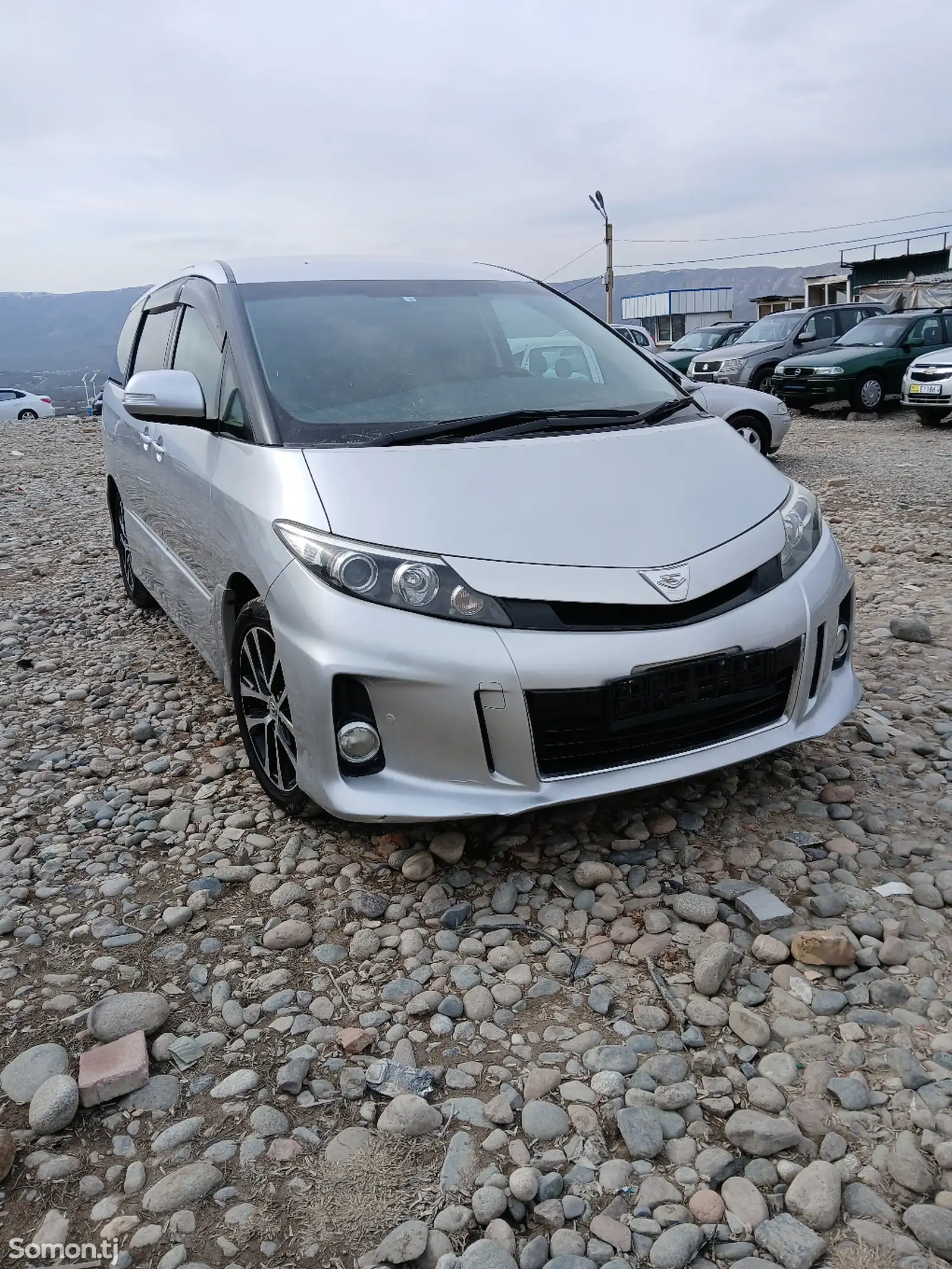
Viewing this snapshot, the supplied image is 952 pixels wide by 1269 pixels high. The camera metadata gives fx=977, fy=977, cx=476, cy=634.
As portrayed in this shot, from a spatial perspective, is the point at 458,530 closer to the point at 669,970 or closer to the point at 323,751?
the point at 323,751

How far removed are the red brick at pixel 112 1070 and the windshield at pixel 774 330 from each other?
1674cm

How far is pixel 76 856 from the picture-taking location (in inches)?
120

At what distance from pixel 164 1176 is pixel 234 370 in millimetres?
2427

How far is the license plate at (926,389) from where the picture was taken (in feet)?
41.5

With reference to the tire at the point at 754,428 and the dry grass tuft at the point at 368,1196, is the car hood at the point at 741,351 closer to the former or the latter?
the tire at the point at 754,428

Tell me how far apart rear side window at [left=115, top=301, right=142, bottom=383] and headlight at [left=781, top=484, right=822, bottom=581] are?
11.7 feet

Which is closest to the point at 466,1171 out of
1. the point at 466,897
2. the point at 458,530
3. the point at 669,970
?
the point at 669,970

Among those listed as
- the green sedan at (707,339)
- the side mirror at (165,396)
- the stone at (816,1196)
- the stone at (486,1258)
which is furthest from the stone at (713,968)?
the green sedan at (707,339)

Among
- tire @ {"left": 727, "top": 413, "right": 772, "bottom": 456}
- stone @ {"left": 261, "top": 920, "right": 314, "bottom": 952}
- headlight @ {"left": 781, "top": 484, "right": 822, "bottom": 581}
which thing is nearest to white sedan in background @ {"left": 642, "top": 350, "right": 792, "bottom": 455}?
tire @ {"left": 727, "top": 413, "right": 772, "bottom": 456}

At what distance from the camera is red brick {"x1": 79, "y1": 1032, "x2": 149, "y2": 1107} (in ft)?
6.79

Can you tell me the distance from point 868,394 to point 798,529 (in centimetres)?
1311

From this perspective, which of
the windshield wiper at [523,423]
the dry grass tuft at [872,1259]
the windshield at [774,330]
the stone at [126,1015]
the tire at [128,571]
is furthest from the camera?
the windshield at [774,330]

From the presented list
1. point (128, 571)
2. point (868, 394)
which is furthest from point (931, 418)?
point (128, 571)

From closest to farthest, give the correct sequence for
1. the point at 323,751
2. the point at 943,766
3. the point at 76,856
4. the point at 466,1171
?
the point at 466,1171, the point at 323,751, the point at 76,856, the point at 943,766
